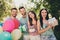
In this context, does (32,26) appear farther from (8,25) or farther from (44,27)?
(8,25)

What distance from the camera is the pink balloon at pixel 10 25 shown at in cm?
265

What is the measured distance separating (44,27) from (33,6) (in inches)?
12.6

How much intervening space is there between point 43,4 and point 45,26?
0.98 feet

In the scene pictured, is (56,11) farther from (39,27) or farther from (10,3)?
(10,3)

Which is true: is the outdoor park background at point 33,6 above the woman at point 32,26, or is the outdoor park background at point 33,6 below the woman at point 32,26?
above

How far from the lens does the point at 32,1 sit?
107 inches

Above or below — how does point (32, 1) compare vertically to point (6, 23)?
above

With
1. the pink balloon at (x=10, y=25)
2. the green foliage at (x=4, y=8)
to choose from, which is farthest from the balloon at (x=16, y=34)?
the green foliage at (x=4, y=8)

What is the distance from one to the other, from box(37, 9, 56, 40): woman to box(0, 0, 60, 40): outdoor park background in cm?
6

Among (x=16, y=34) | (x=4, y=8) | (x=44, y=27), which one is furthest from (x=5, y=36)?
(x=44, y=27)

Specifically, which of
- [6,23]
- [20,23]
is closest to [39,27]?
[20,23]

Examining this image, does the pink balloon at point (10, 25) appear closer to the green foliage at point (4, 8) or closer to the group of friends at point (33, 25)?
the group of friends at point (33, 25)

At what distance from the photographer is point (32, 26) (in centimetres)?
271

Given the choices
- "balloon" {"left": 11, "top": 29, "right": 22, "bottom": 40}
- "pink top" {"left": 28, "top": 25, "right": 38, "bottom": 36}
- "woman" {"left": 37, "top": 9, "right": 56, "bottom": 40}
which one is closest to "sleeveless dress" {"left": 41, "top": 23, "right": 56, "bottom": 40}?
"woman" {"left": 37, "top": 9, "right": 56, "bottom": 40}
